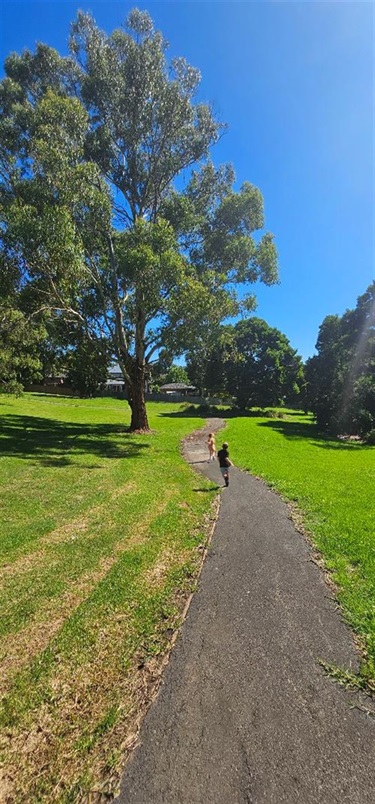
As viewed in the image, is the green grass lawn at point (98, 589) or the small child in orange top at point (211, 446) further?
the small child in orange top at point (211, 446)

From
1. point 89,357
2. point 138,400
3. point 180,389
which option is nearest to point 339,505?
point 138,400

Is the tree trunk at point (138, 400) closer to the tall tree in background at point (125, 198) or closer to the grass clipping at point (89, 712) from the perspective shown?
the tall tree in background at point (125, 198)

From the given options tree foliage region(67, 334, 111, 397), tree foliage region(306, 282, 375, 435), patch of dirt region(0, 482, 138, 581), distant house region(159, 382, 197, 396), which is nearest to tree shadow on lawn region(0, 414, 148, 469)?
tree foliage region(67, 334, 111, 397)

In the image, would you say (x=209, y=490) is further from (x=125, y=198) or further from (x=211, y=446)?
(x=125, y=198)

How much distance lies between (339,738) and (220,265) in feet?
74.5

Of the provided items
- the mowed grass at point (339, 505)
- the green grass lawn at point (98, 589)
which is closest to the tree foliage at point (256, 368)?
the mowed grass at point (339, 505)

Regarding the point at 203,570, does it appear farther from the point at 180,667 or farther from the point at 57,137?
the point at 57,137

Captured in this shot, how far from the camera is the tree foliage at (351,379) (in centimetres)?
3075

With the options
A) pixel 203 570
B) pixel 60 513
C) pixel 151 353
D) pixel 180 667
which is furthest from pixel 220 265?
pixel 180 667

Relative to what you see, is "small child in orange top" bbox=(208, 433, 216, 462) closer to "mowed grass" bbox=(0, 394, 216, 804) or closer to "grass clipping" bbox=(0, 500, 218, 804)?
"mowed grass" bbox=(0, 394, 216, 804)

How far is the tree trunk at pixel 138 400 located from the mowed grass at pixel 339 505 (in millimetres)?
6438

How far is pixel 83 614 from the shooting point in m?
4.82

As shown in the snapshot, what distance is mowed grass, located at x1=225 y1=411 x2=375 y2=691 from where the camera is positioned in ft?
17.1

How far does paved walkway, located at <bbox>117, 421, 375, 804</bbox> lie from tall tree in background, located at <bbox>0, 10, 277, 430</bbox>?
1401 cm
